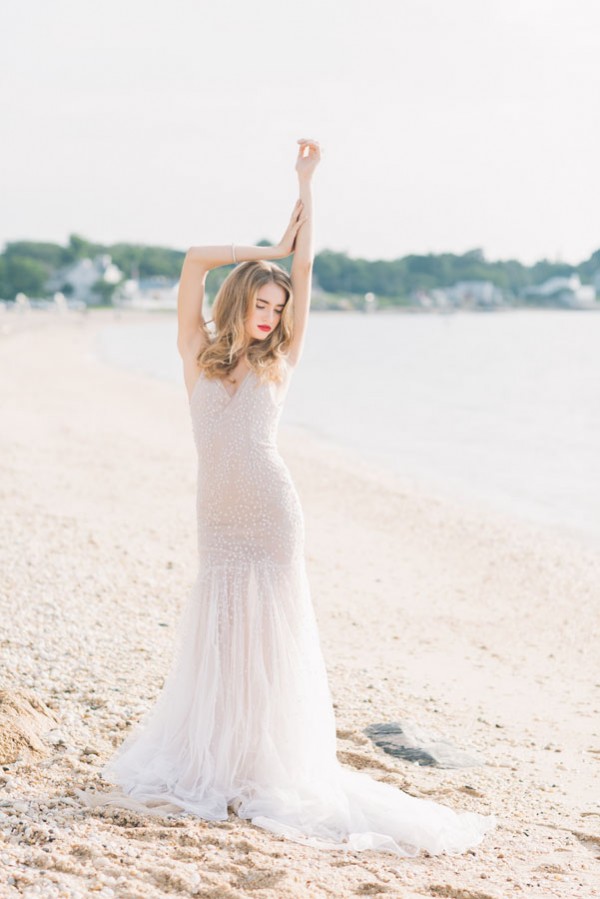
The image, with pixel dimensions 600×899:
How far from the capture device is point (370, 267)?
477ft

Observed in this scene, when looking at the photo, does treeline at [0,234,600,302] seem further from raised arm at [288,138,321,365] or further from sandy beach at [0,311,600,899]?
raised arm at [288,138,321,365]

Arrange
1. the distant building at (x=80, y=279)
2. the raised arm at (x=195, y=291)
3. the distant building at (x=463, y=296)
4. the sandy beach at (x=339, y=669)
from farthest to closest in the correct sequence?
1. the distant building at (x=463, y=296)
2. the distant building at (x=80, y=279)
3. the raised arm at (x=195, y=291)
4. the sandy beach at (x=339, y=669)

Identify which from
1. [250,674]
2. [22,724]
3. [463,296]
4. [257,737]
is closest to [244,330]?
[250,674]

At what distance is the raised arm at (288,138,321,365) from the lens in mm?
3803

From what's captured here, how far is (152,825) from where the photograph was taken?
3494mm

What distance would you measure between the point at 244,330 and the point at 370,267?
144 metres

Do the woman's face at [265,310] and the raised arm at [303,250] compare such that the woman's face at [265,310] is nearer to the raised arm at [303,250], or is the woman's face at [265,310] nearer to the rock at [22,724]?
the raised arm at [303,250]

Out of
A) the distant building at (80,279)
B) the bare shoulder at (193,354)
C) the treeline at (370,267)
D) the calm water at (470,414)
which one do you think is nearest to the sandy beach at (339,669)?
the bare shoulder at (193,354)

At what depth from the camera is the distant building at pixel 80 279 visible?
125812mm

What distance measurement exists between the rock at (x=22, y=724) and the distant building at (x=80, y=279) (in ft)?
408

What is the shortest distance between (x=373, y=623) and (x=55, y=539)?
2.87 meters

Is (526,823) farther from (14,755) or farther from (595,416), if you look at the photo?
(595,416)

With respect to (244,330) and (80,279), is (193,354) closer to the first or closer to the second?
(244,330)

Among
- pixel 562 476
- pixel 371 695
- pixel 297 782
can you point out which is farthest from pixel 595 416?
pixel 297 782
